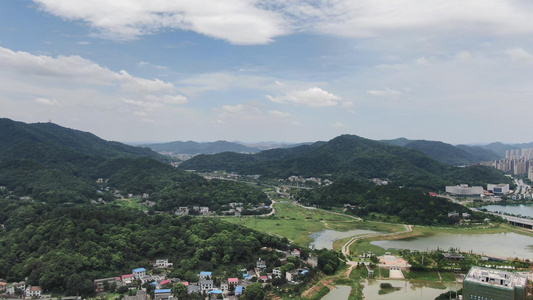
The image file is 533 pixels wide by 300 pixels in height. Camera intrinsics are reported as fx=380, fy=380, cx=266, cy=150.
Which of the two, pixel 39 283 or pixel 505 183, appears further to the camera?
pixel 505 183

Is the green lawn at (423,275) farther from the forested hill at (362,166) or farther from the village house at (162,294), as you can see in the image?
the forested hill at (362,166)

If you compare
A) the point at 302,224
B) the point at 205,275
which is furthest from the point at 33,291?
the point at 302,224

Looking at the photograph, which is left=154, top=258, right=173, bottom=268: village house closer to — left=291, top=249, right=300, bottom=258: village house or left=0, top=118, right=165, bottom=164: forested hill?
left=291, top=249, right=300, bottom=258: village house

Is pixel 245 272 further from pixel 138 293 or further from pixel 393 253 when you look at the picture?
pixel 393 253

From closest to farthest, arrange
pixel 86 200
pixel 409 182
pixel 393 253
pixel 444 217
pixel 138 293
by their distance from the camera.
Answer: pixel 138 293, pixel 393 253, pixel 444 217, pixel 86 200, pixel 409 182

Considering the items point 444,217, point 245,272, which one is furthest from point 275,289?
point 444,217

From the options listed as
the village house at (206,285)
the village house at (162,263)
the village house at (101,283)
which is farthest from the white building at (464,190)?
the village house at (101,283)
